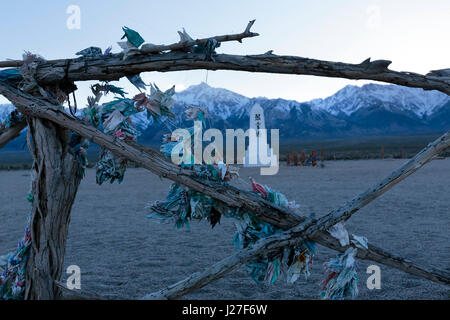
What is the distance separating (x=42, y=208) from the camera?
7.72ft

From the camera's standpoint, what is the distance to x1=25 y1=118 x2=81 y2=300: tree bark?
2.32 meters

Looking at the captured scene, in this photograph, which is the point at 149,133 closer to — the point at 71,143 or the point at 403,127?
the point at 403,127

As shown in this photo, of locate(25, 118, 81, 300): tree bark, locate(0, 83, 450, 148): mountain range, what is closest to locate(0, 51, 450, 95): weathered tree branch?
locate(25, 118, 81, 300): tree bark

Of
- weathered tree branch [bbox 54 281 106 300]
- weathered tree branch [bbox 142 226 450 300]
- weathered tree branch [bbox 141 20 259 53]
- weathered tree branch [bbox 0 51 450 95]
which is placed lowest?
weathered tree branch [bbox 54 281 106 300]

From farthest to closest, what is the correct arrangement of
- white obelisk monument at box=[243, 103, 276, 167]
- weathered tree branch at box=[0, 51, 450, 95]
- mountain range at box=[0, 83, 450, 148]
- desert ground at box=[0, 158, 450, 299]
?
mountain range at box=[0, 83, 450, 148]
white obelisk monument at box=[243, 103, 276, 167]
desert ground at box=[0, 158, 450, 299]
weathered tree branch at box=[0, 51, 450, 95]

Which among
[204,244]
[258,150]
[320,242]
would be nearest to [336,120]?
[258,150]

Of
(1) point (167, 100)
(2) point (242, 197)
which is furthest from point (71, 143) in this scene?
(2) point (242, 197)

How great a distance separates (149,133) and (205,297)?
134 metres

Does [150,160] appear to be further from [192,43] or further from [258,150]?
[258,150]

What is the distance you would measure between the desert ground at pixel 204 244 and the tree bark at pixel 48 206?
1011 millimetres

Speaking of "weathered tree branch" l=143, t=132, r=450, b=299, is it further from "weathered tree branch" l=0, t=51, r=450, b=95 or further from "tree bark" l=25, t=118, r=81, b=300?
"tree bark" l=25, t=118, r=81, b=300

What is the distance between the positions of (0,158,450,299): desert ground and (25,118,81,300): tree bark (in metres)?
1.01

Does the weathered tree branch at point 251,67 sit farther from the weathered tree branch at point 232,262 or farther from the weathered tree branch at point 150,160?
the weathered tree branch at point 232,262

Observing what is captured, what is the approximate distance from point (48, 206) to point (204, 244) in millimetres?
3530
